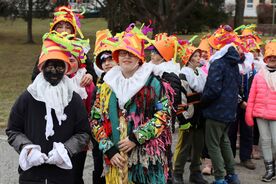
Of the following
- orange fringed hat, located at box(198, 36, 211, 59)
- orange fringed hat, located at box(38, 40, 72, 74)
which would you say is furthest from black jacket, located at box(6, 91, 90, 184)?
orange fringed hat, located at box(198, 36, 211, 59)

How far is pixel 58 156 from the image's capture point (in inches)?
134

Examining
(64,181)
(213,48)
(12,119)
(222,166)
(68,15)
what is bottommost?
(222,166)

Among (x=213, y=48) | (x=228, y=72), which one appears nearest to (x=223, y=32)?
(x=213, y=48)

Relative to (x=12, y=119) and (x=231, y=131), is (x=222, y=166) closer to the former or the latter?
(x=231, y=131)

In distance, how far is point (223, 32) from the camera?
5.62 metres

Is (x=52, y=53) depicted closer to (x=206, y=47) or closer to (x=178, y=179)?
(x=178, y=179)

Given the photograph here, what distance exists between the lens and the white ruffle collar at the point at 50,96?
11.3ft

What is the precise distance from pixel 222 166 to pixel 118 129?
193cm

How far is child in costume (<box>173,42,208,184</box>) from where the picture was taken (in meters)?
5.38

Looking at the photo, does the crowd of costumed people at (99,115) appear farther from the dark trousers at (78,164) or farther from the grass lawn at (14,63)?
the grass lawn at (14,63)

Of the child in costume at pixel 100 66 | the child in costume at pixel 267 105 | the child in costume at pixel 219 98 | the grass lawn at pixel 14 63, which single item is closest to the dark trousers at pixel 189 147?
the child in costume at pixel 219 98

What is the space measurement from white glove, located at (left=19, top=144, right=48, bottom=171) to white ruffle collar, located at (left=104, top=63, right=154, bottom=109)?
75 centimetres

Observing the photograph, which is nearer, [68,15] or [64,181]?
[64,181]

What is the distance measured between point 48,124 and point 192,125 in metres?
2.39
